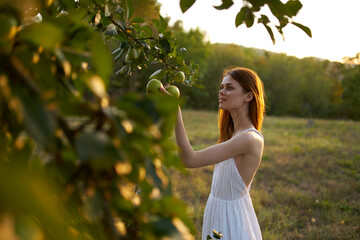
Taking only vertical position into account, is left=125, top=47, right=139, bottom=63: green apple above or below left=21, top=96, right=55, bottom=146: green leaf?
above

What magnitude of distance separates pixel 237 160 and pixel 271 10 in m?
1.11

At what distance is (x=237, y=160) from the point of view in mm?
1628

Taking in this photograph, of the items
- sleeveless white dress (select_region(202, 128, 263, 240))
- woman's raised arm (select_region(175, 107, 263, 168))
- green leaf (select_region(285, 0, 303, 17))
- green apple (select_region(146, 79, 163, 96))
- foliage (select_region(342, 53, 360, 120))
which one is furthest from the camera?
foliage (select_region(342, 53, 360, 120))

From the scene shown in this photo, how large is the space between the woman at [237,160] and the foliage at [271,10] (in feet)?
2.72

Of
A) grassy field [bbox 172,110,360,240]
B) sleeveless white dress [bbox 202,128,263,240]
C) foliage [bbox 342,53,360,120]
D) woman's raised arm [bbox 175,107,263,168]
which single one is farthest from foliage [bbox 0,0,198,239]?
foliage [bbox 342,53,360,120]

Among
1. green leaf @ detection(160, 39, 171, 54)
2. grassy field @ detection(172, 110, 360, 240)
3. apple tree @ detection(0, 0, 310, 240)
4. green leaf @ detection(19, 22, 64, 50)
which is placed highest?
green leaf @ detection(160, 39, 171, 54)

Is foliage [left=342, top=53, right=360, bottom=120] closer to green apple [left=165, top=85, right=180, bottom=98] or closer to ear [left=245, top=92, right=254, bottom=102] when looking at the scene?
ear [left=245, top=92, right=254, bottom=102]

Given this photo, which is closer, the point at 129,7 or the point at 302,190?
the point at 129,7

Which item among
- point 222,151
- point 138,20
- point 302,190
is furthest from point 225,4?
point 302,190

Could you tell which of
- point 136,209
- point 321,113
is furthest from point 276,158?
point 321,113

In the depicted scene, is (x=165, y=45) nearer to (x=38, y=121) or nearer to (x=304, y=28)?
(x=304, y=28)

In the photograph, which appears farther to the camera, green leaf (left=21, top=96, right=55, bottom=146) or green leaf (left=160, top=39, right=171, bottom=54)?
green leaf (left=160, top=39, right=171, bottom=54)

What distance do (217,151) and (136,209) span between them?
119cm

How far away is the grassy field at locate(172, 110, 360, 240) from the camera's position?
302cm
